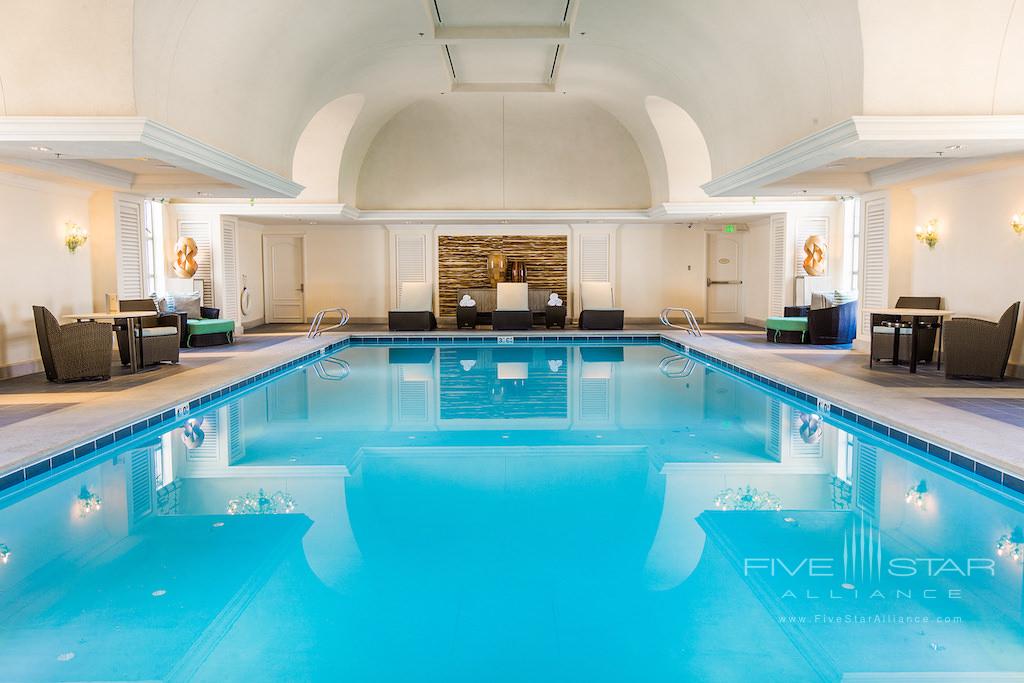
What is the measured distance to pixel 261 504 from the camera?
4.74 meters

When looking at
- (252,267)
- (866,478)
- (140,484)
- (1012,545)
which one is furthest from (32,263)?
(1012,545)

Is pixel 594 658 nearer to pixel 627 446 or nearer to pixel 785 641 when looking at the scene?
pixel 785 641

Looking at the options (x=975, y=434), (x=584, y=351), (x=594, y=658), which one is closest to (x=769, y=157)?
(x=975, y=434)

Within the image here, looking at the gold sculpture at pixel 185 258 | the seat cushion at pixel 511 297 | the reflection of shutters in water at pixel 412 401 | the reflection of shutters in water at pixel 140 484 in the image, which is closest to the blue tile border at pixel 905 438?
the reflection of shutters in water at pixel 412 401

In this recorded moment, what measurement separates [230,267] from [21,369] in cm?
595

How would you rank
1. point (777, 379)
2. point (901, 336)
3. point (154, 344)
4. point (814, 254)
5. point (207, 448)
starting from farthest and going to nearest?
point (814, 254), point (154, 344), point (901, 336), point (777, 379), point (207, 448)

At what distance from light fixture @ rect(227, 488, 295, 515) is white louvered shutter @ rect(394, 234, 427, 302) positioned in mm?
12575

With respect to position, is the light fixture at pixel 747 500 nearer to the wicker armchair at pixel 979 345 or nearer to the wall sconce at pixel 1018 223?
the wicker armchair at pixel 979 345

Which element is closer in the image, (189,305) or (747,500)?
(747,500)

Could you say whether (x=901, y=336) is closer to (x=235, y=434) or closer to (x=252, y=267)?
(x=235, y=434)

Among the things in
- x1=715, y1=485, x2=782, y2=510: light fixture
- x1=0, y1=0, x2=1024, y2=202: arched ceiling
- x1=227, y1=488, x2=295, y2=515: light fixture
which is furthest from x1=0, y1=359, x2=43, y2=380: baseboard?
x1=715, y1=485, x2=782, y2=510: light fixture

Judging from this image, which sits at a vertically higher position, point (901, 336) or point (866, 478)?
point (901, 336)

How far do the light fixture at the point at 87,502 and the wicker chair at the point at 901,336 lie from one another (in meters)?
8.58

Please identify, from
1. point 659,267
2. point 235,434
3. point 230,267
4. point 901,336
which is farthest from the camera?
point 659,267
